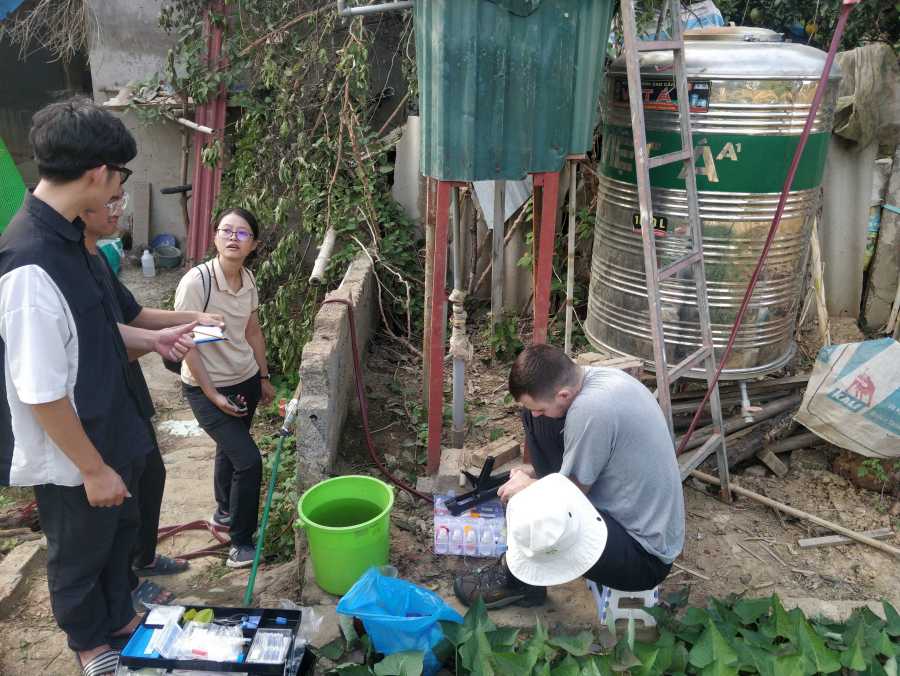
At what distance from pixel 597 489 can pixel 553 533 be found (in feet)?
1.56

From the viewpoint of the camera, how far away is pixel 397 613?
292 centimetres

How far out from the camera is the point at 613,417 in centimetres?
277

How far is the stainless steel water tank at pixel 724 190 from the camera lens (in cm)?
368

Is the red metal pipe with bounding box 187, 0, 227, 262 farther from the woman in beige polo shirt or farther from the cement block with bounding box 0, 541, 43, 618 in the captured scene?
the cement block with bounding box 0, 541, 43, 618

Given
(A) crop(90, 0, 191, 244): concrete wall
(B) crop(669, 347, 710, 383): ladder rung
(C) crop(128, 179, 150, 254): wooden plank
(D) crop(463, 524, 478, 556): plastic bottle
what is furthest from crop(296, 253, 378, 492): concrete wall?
(C) crop(128, 179, 150, 254): wooden plank

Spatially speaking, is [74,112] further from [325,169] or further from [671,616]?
[325,169]

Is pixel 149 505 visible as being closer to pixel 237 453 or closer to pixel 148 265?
pixel 237 453

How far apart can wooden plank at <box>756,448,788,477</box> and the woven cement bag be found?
0.37 metres

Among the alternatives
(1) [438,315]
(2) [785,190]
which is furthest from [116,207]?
(2) [785,190]

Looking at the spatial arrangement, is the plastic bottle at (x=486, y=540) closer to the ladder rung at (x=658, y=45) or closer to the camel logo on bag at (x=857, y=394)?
the camel logo on bag at (x=857, y=394)

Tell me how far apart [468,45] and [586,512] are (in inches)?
82.3

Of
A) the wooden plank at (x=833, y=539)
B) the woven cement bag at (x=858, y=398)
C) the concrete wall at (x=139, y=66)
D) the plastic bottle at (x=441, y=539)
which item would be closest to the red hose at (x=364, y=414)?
the plastic bottle at (x=441, y=539)

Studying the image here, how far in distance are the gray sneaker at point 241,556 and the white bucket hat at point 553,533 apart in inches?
68.2

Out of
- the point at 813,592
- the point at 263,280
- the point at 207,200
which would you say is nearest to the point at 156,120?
the point at 207,200
